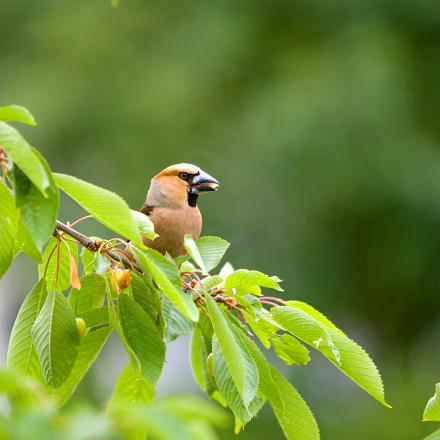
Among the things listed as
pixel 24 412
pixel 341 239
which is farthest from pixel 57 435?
pixel 341 239

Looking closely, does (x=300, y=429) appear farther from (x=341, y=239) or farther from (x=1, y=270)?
(x=341, y=239)

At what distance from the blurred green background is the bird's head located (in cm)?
654

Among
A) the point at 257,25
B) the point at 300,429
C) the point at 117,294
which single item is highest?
the point at 257,25

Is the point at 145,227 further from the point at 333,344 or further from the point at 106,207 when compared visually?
the point at 333,344

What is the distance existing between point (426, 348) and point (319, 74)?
4.24m

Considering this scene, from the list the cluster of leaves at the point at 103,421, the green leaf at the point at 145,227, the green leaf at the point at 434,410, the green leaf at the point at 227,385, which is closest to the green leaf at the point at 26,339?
the green leaf at the point at 145,227

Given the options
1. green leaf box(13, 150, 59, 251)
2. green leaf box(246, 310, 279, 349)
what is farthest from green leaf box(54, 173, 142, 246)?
green leaf box(246, 310, 279, 349)

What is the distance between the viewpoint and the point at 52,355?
3.10 m

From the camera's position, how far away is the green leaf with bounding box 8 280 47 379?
3234 millimetres

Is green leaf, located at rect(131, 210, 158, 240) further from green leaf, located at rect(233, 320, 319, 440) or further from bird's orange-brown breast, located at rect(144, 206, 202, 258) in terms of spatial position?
bird's orange-brown breast, located at rect(144, 206, 202, 258)

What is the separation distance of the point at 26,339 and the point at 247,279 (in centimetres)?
76

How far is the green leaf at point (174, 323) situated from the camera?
312cm

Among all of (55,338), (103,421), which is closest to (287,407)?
(55,338)

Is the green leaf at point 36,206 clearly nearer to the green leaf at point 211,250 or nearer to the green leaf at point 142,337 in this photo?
the green leaf at point 142,337
